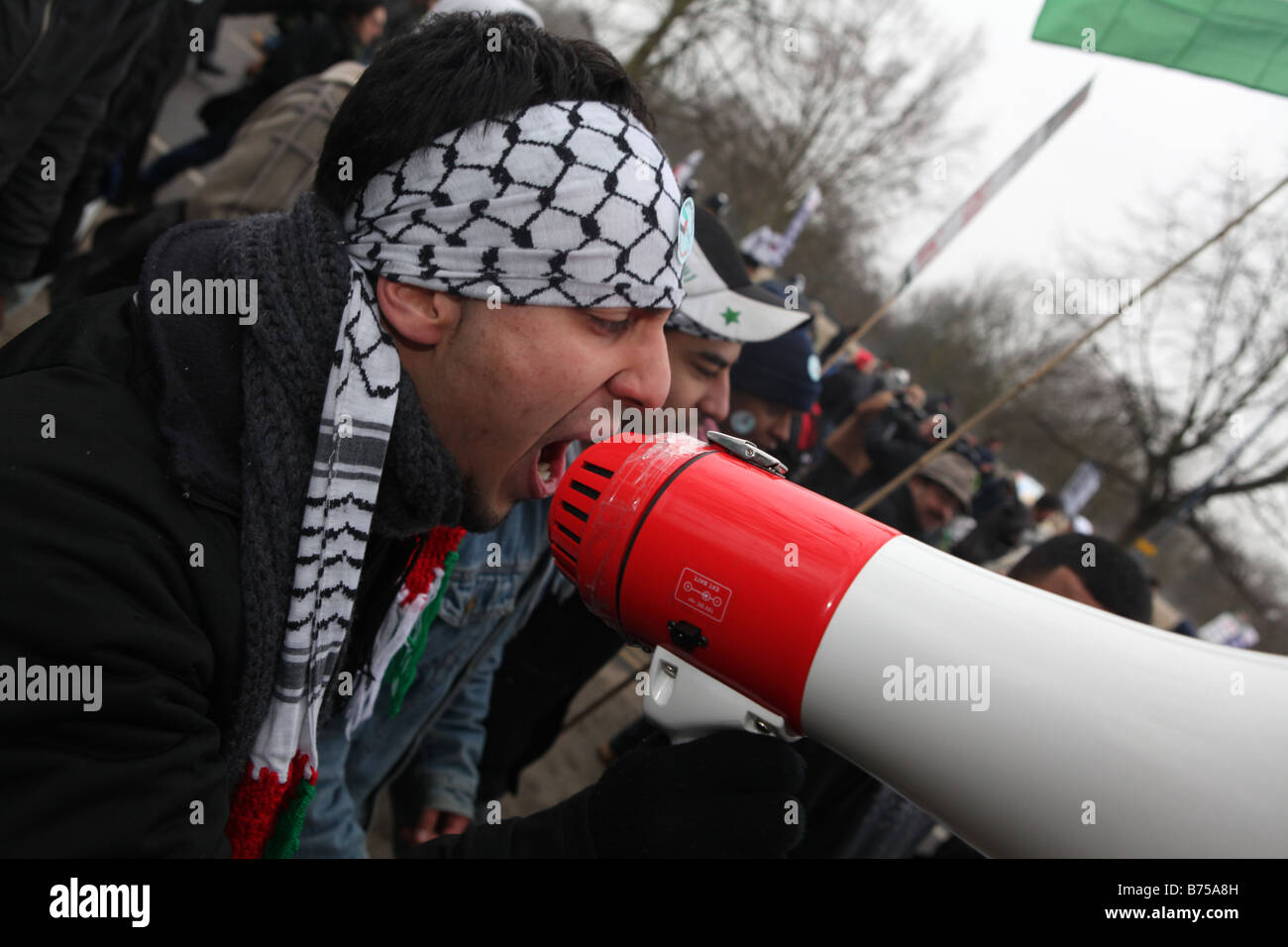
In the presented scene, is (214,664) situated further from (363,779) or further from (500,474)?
(363,779)

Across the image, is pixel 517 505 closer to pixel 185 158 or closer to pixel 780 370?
pixel 780 370

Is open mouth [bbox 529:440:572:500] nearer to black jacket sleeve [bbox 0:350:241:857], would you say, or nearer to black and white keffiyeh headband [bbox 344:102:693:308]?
black and white keffiyeh headband [bbox 344:102:693:308]

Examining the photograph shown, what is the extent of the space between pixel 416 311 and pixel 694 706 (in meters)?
0.81

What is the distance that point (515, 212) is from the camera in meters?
1.19

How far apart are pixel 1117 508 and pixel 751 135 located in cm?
1357

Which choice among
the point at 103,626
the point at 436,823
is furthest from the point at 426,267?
the point at 436,823

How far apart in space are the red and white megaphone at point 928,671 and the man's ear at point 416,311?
15.6 inches

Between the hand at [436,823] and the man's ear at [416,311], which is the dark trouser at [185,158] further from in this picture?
the man's ear at [416,311]

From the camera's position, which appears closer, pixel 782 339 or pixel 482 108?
pixel 482 108

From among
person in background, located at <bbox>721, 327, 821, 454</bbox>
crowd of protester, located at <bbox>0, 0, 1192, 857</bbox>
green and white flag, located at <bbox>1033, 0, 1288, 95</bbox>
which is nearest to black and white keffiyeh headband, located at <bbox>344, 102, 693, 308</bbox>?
crowd of protester, located at <bbox>0, 0, 1192, 857</bbox>

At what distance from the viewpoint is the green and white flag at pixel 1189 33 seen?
2965 millimetres

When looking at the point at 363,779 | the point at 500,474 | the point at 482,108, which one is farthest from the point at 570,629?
the point at 482,108

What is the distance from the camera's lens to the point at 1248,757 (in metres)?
1.03

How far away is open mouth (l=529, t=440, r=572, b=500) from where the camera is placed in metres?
1.43
